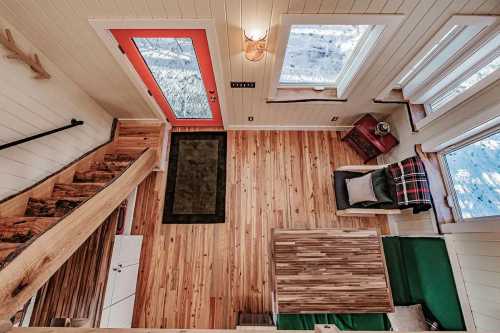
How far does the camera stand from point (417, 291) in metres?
2.48

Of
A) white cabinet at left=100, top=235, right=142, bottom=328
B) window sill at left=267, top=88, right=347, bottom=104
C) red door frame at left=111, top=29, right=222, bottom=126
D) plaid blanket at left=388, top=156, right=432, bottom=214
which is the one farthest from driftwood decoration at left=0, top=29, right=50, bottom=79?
plaid blanket at left=388, top=156, right=432, bottom=214

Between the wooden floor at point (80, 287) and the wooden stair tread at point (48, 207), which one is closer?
the wooden floor at point (80, 287)

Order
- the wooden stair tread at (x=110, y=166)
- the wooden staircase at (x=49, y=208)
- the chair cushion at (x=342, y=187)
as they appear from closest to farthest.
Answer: the wooden staircase at (x=49, y=208)
the wooden stair tread at (x=110, y=166)
the chair cushion at (x=342, y=187)

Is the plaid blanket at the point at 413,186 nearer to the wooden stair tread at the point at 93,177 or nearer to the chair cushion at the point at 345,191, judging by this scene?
the chair cushion at the point at 345,191

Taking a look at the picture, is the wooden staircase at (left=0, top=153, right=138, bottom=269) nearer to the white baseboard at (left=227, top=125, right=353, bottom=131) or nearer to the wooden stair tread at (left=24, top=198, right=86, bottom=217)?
the wooden stair tread at (left=24, top=198, right=86, bottom=217)

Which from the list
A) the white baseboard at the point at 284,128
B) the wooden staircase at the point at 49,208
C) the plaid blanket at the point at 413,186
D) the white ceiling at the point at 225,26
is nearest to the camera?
the wooden staircase at the point at 49,208

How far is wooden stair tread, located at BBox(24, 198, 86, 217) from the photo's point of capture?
1.99 meters

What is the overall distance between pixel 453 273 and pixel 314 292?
1421mm

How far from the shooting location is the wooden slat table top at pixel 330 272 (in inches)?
94.0

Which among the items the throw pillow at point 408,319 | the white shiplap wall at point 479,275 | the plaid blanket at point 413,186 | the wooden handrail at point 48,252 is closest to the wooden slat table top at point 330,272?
the throw pillow at point 408,319

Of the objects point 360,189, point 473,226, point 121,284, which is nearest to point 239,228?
point 121,284

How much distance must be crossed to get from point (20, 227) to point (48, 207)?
0.33 meters

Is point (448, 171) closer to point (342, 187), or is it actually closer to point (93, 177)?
point (342, 187)

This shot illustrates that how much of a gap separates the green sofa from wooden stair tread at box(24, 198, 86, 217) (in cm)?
240
